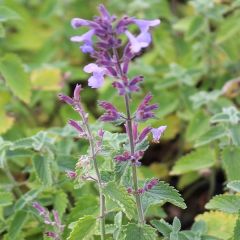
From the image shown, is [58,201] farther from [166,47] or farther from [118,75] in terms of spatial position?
Answer: [166,47]

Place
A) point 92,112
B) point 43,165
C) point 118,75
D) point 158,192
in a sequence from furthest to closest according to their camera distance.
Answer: point 92,112, point 43,165, point 158,192, point 118,75

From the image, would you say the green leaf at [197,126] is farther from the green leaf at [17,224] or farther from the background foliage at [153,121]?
the green leaf at [17,224]

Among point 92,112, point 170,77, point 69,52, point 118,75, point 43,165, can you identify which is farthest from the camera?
point 69,52

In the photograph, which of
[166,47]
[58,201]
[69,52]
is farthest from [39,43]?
[58,201]

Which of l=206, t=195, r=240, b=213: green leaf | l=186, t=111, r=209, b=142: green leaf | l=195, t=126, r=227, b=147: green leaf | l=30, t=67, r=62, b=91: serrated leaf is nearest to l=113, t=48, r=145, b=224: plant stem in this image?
l=206, t=195, r=240, b=213: green leaf

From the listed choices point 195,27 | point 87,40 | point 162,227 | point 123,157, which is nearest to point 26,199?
point 162,227

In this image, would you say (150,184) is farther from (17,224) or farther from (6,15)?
(6,15)
